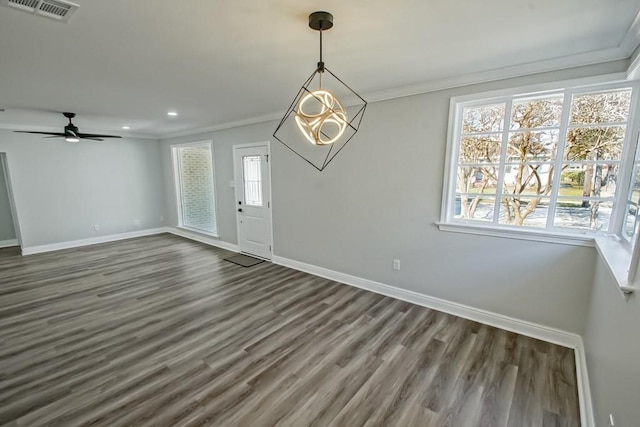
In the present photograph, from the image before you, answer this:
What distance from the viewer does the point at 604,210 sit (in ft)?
7.75

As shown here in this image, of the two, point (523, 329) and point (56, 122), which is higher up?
point (56, 122)

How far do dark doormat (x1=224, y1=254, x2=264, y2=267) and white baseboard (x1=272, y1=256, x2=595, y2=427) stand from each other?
4.39 ft

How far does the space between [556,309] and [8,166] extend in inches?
338

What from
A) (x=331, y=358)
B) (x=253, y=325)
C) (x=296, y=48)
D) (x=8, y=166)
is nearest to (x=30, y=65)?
(x=296, y=48)

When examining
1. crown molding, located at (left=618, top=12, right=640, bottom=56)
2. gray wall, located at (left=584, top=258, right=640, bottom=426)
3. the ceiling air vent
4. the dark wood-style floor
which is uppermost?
crown molding, located at (left=618, top=12, right=640, bottom=56)

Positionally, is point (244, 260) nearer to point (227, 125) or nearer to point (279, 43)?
point (227, 125)

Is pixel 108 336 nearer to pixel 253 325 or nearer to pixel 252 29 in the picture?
pixel 253 325

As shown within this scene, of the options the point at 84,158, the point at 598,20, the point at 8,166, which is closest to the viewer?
the point at 598,20

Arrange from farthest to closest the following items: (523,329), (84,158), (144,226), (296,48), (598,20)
Answer: 1. (144,226)
2. (84,158)
3. (523,329)
4. (296,48)
5. (598,20)

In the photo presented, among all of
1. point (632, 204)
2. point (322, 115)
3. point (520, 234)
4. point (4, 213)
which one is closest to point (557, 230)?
point (520, 234)

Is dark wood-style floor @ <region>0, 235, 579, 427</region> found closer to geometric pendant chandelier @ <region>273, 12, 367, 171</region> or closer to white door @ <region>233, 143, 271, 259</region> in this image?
white door @ <region>233, 143, 271, 259</region>

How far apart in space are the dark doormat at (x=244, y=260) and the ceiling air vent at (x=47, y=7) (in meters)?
3.76

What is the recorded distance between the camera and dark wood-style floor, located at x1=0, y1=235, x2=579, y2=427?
186 cm

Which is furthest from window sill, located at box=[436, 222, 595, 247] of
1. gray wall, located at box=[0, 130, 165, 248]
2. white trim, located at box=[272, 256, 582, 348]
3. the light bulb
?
gray wall, located at box=[0, 130, 165, 248]
